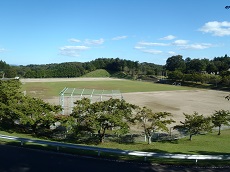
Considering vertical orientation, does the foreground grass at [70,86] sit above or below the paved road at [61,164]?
above

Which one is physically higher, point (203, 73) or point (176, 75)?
point (203, 73)

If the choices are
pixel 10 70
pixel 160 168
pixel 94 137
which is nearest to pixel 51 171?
pixel 160 168

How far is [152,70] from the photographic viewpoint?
15088 cm

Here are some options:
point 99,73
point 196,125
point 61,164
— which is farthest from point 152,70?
point 61,164

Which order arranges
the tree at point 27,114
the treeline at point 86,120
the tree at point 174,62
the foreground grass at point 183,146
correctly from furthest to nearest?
1. the tree at point 174,62
2. the tree at point 27,114
3. the treeline at point 86,120
4. the foreground grass at point 183,146

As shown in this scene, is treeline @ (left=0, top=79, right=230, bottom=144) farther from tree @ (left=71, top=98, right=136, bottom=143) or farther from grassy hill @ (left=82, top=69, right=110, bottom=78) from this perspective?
grassy hill @ (left=82, top=69, right=110, bottom=78)

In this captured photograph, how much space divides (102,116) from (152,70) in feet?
437

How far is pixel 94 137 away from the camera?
2178cm

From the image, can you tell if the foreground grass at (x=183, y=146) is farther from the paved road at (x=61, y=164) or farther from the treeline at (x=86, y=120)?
the paved road at (x=61, y=164)

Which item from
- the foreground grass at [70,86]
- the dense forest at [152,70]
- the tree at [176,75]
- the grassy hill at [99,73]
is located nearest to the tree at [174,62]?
the dense forest at [152,70]

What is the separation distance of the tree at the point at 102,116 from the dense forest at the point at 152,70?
206 feet

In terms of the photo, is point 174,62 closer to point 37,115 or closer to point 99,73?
point 99,73

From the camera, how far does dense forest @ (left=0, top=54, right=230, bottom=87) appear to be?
101525 millimetres

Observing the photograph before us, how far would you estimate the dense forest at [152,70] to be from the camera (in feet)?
333
